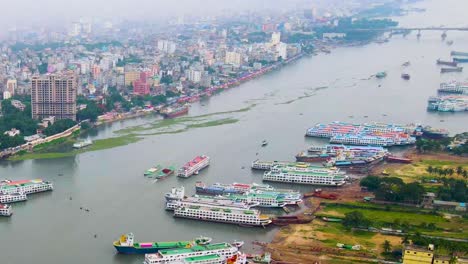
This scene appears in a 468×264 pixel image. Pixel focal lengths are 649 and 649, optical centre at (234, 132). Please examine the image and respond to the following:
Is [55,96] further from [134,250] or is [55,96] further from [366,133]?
[134,250]

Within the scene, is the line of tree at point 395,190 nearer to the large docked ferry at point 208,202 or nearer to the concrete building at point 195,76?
the large docked ferry at point 208,202

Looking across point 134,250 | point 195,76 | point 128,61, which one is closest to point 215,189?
point 134,250

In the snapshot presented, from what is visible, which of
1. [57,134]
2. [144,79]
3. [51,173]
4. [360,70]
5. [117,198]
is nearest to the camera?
[117,198]

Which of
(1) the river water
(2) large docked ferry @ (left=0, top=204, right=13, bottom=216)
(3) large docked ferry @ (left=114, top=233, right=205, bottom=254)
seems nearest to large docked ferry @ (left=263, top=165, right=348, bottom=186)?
(1) the river water

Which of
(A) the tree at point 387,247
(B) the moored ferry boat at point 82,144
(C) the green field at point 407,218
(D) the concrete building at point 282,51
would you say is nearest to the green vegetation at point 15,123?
(B) the moored ferry boat at point 82,144

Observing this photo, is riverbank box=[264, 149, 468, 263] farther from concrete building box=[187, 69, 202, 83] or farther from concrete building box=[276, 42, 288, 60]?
concrete building box=[276, 42, 288, 60]

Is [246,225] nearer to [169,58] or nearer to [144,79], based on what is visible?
[144,79]

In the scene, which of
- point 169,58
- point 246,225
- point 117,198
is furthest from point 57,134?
point 169,58

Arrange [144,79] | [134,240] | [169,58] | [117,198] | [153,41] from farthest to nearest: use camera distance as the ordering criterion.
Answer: [153,41]
[169,58]
[144,79]
[117,198]
[134,240]
